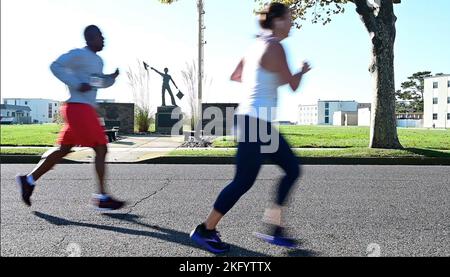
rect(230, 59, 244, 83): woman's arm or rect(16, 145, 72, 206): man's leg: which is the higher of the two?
rect(230, 59, 244, 83): woman's arm

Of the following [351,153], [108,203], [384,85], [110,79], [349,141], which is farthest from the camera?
[349,141]

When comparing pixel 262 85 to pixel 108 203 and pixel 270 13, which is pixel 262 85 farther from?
pixel 108 203

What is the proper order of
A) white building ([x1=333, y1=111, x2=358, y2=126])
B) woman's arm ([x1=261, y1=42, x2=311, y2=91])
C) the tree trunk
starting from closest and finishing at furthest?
woman's arm ([x1=261, y1=42, x2=311, y2=91])
the tree trunk
white building ([x1=333, y1=111, x2=358, y2=126])

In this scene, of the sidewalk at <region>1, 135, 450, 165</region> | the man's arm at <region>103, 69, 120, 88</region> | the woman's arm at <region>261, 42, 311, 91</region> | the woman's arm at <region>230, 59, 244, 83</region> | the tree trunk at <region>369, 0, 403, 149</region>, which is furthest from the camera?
the sidewalk at <region>1, 135, 450, 165</region>

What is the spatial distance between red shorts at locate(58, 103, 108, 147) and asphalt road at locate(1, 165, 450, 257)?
63cm

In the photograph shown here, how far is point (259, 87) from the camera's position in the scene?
1.76 meters

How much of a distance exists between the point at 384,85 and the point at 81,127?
557cm

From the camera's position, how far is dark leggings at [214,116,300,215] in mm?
1971

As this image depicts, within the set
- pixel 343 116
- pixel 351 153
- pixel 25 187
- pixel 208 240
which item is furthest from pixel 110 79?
pixel 343 116

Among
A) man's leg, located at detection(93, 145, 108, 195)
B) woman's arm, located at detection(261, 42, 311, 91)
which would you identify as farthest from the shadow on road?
woman's arm, located at detection(261, 42, 311, 91)

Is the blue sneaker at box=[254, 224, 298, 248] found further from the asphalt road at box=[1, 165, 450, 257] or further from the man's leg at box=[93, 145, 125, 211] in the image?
the man's leg at box=[93, 145, 125, 211]
